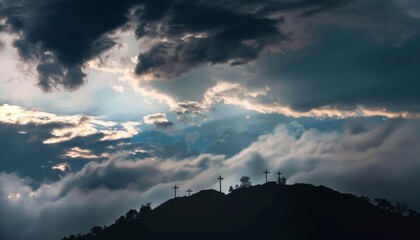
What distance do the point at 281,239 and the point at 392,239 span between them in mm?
38895

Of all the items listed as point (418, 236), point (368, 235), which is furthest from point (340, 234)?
point (418, 236)

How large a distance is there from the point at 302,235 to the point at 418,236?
42.0 metres

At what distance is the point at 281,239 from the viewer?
650ft

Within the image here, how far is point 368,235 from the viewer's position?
643 feet

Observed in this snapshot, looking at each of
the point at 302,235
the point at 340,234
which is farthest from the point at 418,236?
the point at 302,235

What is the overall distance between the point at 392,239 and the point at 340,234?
17.9 metres

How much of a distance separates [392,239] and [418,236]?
1235 centimetres

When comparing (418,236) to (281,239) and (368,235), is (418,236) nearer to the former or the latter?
(368,235)

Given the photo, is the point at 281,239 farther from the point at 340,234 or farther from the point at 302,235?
the point at 340,234

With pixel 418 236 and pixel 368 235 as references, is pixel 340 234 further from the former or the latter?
pixel 418 236

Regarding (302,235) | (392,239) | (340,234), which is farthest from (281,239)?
(392,239)

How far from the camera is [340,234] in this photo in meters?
198

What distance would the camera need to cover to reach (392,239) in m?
194

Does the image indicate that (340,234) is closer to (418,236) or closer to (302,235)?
(302,235)
